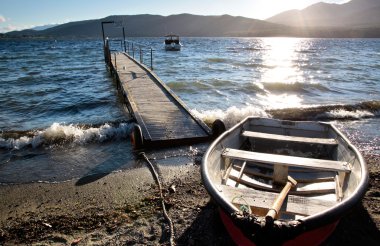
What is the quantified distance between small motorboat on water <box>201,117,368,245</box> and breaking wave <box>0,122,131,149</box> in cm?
Answer: 481

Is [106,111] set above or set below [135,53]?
below

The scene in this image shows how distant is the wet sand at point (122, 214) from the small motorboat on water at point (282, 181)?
751mm

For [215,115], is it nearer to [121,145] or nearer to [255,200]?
[121,145]

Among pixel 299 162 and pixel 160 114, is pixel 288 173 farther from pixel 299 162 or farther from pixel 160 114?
pixel 160 114

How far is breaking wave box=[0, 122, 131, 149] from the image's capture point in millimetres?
9383

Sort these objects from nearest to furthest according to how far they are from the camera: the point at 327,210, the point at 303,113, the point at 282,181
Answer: the point at 327,210 → the point at 282,181 → the point at 303,113

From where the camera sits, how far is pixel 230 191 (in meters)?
4.34

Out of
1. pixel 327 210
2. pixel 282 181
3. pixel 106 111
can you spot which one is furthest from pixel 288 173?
pixel 106 111

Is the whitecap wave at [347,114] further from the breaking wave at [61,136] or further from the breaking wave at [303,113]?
the breaking wave at [61,136]

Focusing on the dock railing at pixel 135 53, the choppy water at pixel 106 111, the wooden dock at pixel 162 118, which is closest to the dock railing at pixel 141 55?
the dock railing at pixel 135 53

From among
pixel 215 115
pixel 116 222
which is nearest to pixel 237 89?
pixel 215 115

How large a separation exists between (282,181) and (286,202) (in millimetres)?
1120

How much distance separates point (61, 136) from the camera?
986 centimetres

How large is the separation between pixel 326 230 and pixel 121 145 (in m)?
6.87
